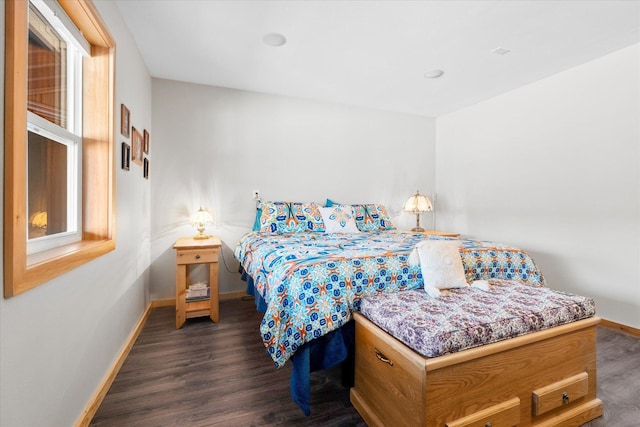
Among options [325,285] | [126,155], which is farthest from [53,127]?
[325,285]

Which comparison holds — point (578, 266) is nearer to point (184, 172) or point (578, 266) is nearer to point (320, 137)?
point (320, 137)

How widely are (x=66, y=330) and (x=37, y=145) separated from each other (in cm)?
79

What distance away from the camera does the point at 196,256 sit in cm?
246

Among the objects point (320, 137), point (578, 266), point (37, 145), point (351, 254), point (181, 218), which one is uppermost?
point (320, 137)

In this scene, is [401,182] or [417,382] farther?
[401,182]

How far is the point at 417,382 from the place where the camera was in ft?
3.57

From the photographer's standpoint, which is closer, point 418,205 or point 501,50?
point 501,50

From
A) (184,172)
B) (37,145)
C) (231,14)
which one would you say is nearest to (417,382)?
(37,145)

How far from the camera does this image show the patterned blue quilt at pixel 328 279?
1.44 meters

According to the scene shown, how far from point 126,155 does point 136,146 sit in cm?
37

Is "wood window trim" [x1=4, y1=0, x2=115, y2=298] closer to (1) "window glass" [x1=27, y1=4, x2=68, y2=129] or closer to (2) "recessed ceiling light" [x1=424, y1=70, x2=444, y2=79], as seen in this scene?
(1) "window glass" [x1=27, y1=4, x2=68, y2=129]

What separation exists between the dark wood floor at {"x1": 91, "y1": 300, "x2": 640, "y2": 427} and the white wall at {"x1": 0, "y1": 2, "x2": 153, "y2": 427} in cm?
19

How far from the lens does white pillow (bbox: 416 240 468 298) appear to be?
1644 millimetres

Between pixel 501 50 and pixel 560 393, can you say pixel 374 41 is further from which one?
pixel 560 393
